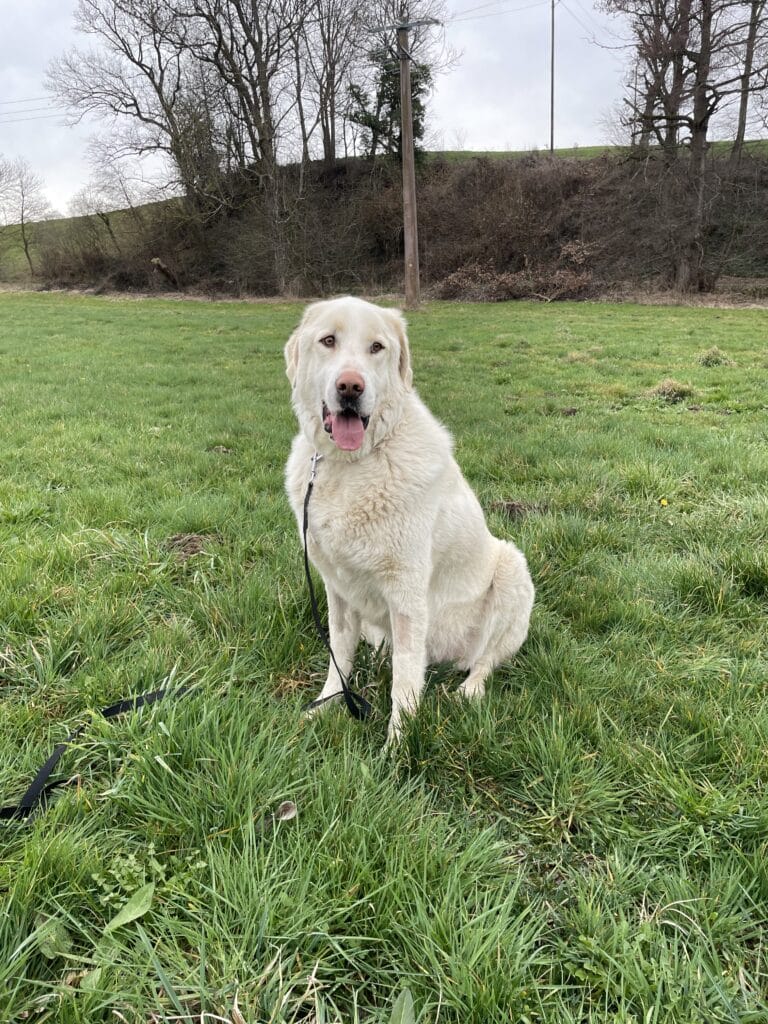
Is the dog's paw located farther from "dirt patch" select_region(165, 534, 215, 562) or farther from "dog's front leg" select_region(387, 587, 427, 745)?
"dirt patch" select_region(165, 534, 215, 562)

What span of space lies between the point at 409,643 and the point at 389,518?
1.63 ft

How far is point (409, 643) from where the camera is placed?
2.15 metres

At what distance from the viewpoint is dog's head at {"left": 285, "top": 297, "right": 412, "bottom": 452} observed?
2.13 meters

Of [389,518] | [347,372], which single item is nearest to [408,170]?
[347,372]

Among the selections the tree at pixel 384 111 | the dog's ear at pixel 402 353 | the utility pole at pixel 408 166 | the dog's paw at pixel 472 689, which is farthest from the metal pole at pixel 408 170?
the dog's paw at pixel 472 689

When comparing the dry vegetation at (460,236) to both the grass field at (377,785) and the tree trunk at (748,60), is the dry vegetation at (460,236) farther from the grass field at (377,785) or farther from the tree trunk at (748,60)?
the grass field at (377,785)

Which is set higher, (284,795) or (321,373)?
(321,373)

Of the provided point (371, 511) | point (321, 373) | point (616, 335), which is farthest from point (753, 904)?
point (616, 335)

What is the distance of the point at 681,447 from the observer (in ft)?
17.3

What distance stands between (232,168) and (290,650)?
114 ft

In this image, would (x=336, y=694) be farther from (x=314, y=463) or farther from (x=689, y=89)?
(x=689, y=89)

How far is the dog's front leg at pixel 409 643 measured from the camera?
7.00ft

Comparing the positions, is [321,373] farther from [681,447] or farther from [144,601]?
[681,447]

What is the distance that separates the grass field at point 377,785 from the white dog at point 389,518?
17cm
